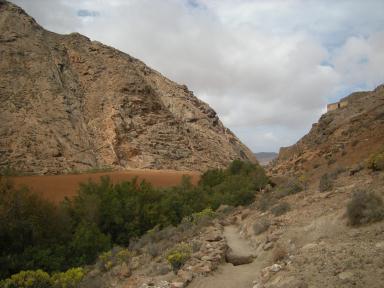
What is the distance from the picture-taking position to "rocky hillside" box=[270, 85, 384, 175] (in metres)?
21.8

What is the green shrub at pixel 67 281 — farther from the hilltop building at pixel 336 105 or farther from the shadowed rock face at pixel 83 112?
the shadowed rock face at pixel 83 112

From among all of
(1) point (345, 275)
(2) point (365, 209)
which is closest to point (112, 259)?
(2) point (365, 209)

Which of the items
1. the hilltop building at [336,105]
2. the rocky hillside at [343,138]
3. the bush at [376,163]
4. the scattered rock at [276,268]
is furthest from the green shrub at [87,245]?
the hilltop building at [336,105]

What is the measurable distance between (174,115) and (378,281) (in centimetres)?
5343

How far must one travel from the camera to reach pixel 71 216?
20.6 m

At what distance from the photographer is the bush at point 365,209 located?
340 inches

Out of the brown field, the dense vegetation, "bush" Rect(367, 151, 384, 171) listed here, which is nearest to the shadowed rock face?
the brown field

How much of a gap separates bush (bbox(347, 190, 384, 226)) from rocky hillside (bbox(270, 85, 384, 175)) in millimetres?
10472

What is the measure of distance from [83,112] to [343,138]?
106 ft

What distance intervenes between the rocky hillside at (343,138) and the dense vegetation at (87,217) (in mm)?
3111

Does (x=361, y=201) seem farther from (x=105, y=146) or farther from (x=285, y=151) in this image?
(x=105, y=146)

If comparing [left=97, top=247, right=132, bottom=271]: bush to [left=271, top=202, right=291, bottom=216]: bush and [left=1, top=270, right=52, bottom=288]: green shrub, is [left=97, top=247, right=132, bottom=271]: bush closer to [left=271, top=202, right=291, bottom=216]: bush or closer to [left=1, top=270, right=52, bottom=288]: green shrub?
A: [left=1, top=270, right=52, bottom=288]: green shrub

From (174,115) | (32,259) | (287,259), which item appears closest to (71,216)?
(32,259)

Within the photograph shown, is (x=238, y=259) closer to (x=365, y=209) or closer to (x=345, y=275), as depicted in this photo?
(x=365, y=209)
